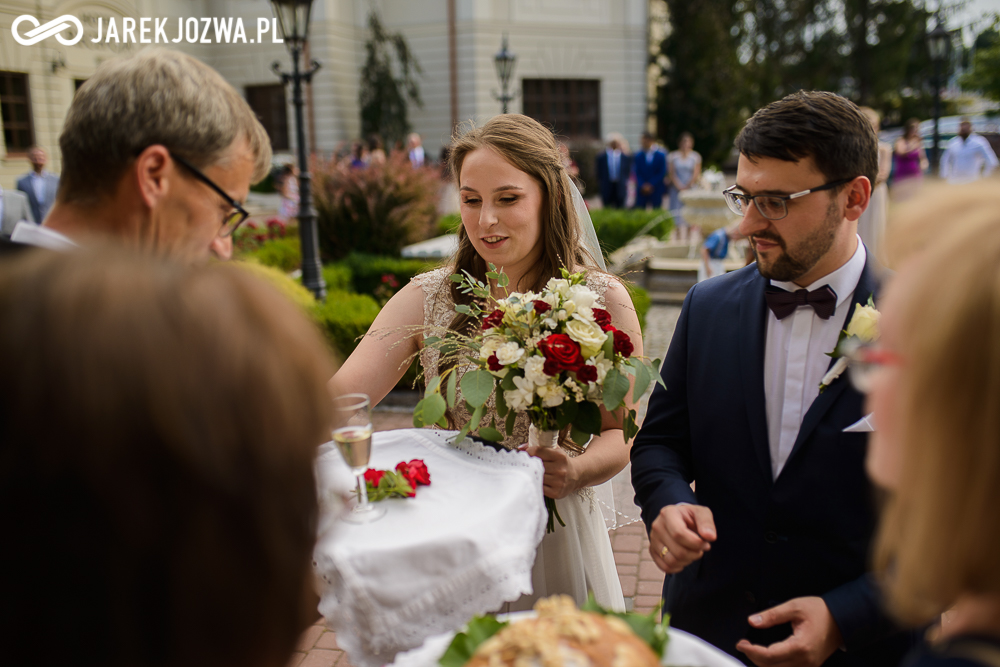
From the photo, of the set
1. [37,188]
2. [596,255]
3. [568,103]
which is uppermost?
[568,103]

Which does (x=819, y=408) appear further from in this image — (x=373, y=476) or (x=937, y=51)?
(x=937, y=51)

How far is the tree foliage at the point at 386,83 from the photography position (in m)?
26.2

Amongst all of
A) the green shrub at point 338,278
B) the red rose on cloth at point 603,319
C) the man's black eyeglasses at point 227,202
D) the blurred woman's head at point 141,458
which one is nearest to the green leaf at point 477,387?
the red rose on cloth at point 603,319

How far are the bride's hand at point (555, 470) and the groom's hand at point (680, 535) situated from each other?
0.92 ft

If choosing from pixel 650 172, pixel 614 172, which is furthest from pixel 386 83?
pixel 650 172

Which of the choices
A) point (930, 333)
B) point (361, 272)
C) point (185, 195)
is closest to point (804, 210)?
point (930, 333)

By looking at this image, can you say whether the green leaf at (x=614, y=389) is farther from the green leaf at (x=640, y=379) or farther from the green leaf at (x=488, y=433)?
the green leaf at (x=488, y=433)

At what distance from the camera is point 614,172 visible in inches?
763

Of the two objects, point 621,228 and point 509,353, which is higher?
point 621,228

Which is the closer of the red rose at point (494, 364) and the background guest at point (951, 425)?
the background guest at point (951, 425)

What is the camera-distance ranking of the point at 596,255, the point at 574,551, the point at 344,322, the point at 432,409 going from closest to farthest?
the point at 432,409 < the point at 574,551 < the point at 596,255 < the point at 344,322

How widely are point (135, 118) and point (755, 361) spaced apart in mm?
1711

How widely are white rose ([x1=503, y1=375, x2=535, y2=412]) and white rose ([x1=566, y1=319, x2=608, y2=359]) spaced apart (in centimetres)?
17

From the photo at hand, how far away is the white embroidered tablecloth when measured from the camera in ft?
4.65
